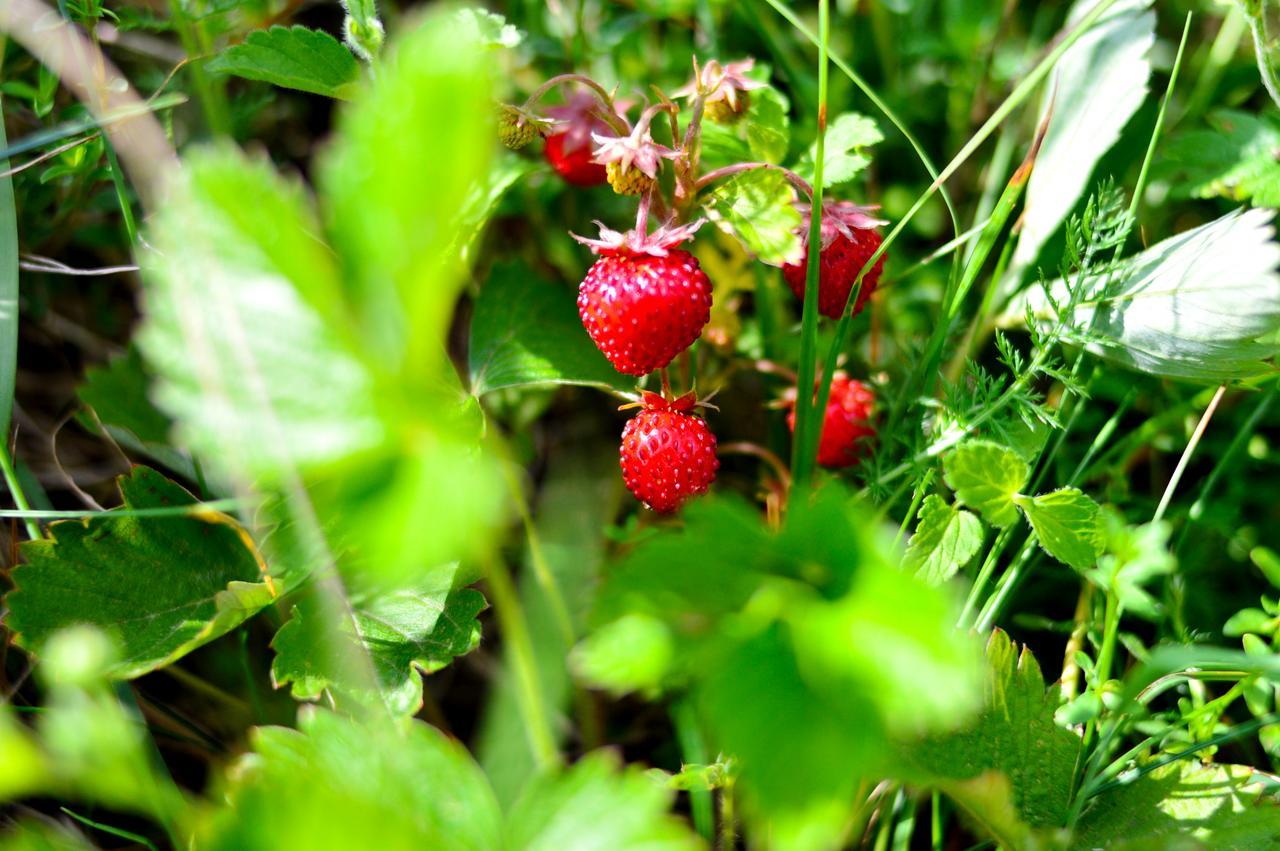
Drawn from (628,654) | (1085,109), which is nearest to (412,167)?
(628,654)

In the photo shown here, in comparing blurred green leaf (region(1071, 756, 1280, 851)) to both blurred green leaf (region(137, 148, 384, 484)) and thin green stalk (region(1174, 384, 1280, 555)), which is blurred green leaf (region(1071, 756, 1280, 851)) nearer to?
thin green stalk (region(1174, 384, 1280, 555))

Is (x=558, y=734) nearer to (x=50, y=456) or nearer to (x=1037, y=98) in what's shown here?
(x=50, y=456)

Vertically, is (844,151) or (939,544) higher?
(844,151)

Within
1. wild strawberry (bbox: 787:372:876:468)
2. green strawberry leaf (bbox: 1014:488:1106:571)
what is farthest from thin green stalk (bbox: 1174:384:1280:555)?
wild strawberry (bbox: 787:372:876:468)

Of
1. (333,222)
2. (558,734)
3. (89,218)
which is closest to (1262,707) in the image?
(558,734)

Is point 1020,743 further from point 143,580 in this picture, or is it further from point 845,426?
point 143,580

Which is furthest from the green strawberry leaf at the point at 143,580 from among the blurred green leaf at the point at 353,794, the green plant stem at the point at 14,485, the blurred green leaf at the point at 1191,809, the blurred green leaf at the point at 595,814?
the blurred green leaf at the point at 1191,809

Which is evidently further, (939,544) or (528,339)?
(528,339)
